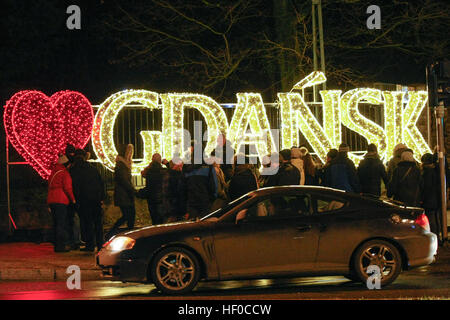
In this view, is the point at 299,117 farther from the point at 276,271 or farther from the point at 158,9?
the point at 276,271

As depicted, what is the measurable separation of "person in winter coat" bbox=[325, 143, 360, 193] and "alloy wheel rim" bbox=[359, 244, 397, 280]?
16.0 ft

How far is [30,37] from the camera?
103 ft

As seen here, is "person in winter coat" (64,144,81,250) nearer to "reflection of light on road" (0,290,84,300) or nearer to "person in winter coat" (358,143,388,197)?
"reflection of light on road" (0,290,84,300)

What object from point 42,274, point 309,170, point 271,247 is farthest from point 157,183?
point 271,247

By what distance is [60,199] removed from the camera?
16031mm

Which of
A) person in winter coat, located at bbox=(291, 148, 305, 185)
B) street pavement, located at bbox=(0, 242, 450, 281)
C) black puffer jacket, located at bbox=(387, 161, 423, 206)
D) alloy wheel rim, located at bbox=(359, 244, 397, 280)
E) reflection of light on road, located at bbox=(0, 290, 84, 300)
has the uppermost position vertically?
person in winter coat, located at bbox=(291, 148, 305, 185)

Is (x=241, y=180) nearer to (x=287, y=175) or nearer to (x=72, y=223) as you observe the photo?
(x=287, y=175)

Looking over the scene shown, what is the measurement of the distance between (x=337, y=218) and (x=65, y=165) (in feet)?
22.4

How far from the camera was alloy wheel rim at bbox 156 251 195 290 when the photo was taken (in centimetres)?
1129

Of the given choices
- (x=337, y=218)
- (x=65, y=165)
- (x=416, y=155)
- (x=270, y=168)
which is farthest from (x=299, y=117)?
(x=337, y=218)

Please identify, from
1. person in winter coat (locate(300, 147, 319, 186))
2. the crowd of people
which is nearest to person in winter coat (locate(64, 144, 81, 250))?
→ the crowd of people

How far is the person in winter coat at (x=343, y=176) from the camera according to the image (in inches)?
643

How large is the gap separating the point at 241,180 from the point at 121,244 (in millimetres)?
3911

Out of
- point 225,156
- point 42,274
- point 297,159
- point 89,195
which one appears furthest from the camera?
point 297,159
